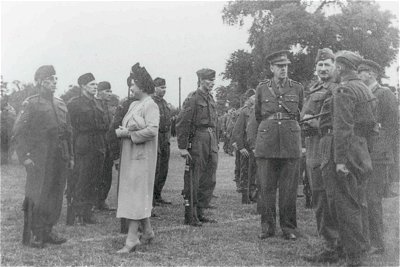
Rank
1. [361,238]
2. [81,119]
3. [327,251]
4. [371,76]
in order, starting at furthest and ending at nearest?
[81,119]
[371,76]
[327,251]
[361,238]

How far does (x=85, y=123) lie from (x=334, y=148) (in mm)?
4208

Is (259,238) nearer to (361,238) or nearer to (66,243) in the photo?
(361,238)

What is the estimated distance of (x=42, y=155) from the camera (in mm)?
6238

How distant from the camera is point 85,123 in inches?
315

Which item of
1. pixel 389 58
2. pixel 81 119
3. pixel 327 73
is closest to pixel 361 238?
pixel 327 73

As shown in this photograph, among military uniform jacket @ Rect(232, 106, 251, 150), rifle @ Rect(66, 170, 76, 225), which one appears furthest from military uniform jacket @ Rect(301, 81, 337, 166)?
military uniform jacket @ Rect(232, 106, 251, 150)

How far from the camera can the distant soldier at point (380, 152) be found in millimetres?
5984

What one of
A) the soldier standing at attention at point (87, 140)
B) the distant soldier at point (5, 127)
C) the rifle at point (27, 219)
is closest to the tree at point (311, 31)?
the distant soldier at point (5, 127)

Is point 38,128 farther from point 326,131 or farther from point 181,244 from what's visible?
point 326,131

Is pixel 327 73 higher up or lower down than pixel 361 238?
higher up

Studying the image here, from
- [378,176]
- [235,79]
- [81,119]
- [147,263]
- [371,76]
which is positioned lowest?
[147,263]

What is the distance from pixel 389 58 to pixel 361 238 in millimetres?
35864

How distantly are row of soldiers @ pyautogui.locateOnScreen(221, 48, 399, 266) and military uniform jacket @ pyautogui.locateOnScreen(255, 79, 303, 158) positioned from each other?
0.04ft

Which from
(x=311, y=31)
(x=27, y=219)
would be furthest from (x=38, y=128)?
(x=311, y=31)
